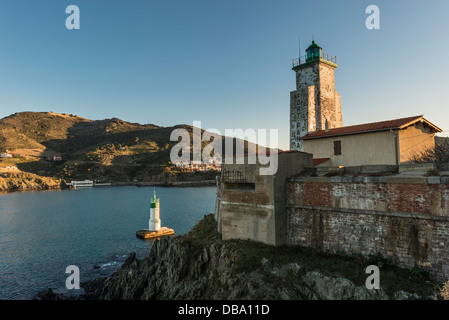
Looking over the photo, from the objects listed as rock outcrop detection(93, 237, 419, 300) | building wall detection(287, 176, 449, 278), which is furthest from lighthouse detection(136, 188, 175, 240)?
building wall detection(287, 176, 449, 278)

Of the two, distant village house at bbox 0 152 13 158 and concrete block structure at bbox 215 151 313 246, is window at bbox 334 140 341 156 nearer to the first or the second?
concrete block structure at bbox 215 151 313 246

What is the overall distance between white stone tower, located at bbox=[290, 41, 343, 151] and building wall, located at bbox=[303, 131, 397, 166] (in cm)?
776

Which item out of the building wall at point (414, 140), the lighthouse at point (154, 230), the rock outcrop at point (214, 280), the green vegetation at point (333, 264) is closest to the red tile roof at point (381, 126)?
the building wall at point (414, 140)

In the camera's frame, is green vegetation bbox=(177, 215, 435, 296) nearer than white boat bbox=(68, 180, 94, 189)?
Yes

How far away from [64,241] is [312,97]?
136ft

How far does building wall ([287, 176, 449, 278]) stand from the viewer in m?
11.9

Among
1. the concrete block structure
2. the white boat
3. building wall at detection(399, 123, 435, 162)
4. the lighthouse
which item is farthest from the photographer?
the white boat

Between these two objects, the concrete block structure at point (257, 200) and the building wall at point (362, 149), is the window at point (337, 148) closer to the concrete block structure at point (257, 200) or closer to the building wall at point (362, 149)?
the building wall at point (362, 149)

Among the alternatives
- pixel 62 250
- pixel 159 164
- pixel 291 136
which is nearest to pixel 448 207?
pixel 291 136

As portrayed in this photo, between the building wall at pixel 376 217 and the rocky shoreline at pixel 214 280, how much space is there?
2.02 meters

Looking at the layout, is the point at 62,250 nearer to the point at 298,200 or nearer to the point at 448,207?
the point at 298,200

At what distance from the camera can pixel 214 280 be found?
15758mm

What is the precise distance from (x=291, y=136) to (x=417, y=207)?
19451mm
